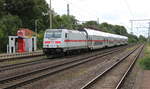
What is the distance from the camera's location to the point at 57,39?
86.8 feet

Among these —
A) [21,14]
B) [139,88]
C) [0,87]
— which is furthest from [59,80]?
[21,14]

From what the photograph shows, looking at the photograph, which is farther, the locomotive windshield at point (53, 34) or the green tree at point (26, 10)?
the green tree at point (26, 10)

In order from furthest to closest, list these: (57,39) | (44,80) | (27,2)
Answer: 1. (27,2)
2. (57,39)
3. (44,80)

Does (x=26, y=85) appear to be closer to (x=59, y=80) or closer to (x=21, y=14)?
(x=59, y=80)

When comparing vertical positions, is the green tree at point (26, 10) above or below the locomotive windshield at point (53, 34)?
above

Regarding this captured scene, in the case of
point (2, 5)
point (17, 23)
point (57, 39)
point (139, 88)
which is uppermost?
point (2, 5)

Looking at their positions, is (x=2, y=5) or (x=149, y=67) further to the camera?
(x=2, y=5)

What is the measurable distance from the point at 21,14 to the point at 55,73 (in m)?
52.6

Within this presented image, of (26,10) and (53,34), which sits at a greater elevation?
(26,10)

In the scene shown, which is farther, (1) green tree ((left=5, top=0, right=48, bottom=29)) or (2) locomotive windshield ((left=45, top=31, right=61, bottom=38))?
(1) green tree ((left=5, top=0, right=48, bottom=29))

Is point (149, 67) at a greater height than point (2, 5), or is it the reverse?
point (2, 5)

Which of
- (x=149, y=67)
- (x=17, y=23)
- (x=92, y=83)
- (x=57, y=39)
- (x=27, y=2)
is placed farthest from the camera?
(x=27, y=2)

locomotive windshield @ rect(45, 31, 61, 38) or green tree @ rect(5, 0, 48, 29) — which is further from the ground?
green tree @ rect(5, 0, 48, 29)

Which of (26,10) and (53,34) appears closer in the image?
(53,34)
